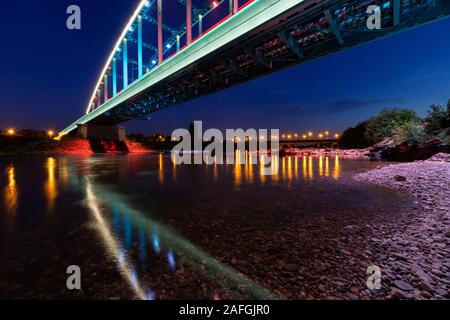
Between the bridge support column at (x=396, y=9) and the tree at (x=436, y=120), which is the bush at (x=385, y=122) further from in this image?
the bridge support column at (x=396, y=9)

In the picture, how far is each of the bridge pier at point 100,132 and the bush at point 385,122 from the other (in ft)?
227

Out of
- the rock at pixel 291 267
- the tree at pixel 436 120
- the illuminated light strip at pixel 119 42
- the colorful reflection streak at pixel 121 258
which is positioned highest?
the illuminated light strip at pixel 119 42

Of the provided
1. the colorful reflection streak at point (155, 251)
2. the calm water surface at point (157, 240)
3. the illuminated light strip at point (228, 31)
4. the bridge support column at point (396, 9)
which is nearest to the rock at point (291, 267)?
the calm water surface at point (157, 240)

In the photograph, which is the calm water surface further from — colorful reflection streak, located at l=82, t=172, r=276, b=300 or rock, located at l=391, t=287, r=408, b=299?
rock, located at l=391, t=287, r=408, b=299

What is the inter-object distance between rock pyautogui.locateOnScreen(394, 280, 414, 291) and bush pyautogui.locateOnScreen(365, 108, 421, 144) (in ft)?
125

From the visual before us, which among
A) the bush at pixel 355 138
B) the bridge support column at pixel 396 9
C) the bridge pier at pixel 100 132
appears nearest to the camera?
the bridge support column at pixel 396 9

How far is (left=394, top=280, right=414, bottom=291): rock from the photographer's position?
1.82 m

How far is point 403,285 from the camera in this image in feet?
6.14

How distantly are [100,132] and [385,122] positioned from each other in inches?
2895

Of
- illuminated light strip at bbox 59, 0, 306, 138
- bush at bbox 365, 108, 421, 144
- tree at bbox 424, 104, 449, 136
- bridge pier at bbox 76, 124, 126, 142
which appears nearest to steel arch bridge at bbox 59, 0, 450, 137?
illuminated light strip at bbox 59, 0, 306, 138

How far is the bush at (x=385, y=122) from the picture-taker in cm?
3219

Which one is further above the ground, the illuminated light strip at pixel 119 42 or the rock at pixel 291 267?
the illuminated light strip at pixel 119 42
